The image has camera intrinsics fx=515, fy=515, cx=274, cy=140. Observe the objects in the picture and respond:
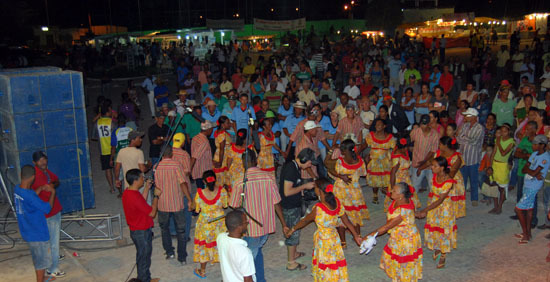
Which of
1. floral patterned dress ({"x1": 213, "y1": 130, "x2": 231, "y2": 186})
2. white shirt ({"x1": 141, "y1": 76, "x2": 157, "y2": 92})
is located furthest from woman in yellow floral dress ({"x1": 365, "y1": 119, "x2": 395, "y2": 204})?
white shirt ({"x1": 141, "y1": 76, "x2": 157, "y2": 92})

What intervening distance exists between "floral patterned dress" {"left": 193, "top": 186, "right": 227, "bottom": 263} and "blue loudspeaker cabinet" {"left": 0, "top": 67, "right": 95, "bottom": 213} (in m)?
3.31

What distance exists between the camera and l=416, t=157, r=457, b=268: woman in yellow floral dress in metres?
6.93

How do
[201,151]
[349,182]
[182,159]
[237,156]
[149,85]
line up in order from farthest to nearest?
[149,85]
[237,156]
[201,151]
[182,159]
[349,182]

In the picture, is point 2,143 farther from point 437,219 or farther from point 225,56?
point 225,56

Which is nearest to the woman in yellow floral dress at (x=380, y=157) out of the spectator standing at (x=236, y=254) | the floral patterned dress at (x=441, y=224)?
the floral patterned dress at (x=441, y=224)

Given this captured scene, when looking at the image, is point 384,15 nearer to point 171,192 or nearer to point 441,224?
point 441,224

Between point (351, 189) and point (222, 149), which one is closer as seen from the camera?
point (351, 189)

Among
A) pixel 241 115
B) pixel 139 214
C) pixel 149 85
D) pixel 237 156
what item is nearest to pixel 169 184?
pixel 139 214

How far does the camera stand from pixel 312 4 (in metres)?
62.2

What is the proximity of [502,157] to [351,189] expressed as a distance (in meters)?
2.86

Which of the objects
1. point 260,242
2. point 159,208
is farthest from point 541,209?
point 159,208

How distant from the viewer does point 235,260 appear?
15.6 feet

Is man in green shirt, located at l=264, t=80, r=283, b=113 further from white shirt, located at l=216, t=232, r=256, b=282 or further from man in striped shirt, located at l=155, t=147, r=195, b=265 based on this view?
white shirt, located at l=216, t=232, r=256, b=282

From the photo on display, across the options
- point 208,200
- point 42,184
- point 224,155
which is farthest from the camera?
point 224,155
